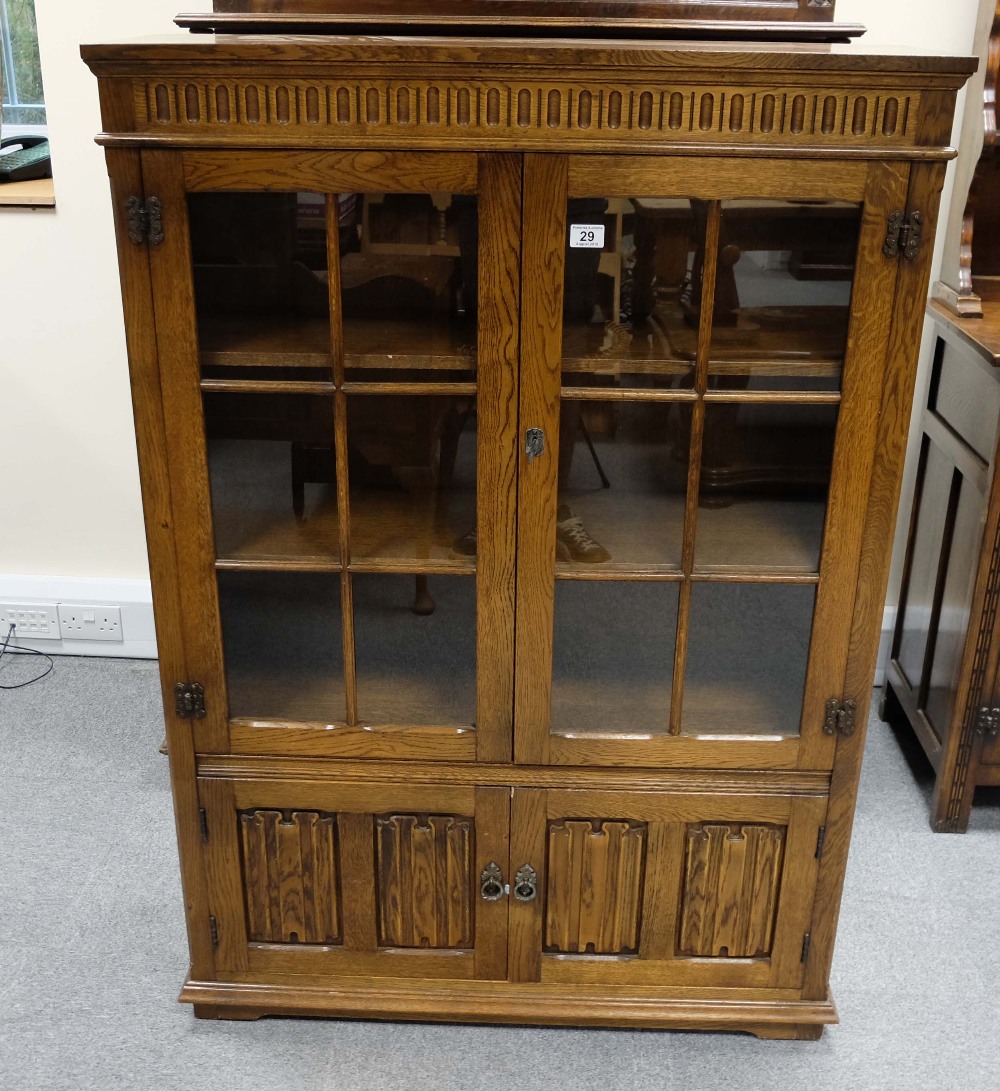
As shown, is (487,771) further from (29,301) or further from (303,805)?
(29,301)

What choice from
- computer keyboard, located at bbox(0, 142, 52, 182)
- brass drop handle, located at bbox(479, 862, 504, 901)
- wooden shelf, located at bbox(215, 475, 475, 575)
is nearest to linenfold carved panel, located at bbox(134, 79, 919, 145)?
wooden shelf, located at bbox(215, 475, 475, 575)

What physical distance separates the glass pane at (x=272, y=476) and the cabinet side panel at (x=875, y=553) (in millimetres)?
726

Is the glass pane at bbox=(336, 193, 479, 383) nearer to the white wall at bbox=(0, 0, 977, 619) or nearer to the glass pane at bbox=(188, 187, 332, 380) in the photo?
the glass pane at bbox=(188, 187, 332, 380)

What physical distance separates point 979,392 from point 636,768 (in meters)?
1.04

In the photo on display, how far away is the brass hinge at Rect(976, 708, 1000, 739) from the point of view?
2.27m

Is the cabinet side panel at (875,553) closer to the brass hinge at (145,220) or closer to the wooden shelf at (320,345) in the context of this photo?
the wooden shelf at (320,345)

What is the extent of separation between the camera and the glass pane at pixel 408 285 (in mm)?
1456

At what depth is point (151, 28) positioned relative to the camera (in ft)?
7.71

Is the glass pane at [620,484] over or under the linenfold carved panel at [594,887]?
over

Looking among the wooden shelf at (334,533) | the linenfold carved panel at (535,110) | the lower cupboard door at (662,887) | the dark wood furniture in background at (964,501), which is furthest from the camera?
the dark wood furniture in background at (964,501)

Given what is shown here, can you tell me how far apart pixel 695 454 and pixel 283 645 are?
644 mm

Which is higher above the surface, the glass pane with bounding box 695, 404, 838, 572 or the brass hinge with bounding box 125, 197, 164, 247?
the brass hinge with bounding box 125, 197, 164, 247

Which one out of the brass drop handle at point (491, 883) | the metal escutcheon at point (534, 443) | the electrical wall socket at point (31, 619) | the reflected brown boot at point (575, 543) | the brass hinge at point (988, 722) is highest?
the metal escutcheon at point (534, 443)

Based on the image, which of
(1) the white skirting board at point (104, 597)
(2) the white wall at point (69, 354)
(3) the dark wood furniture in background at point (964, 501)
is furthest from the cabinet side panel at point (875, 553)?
(1) the white skirting board at point (104, 597)
